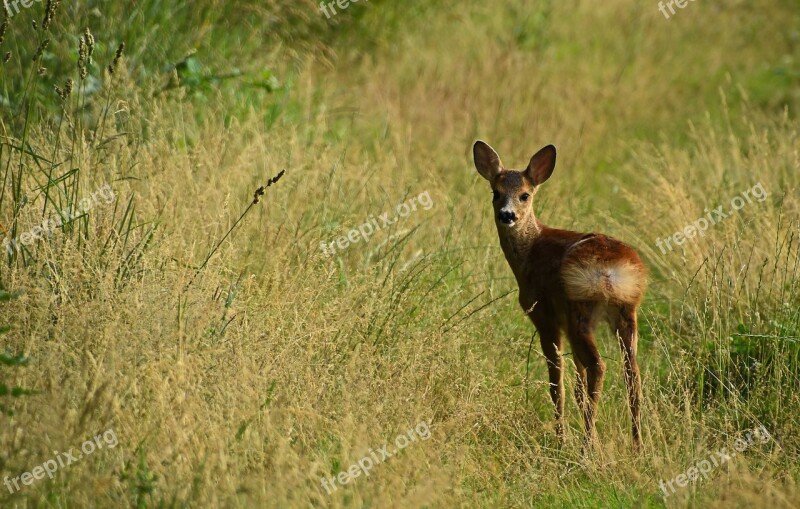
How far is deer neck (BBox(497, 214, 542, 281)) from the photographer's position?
579 centimetres

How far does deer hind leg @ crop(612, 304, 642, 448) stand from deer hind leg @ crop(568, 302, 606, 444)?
11 centimetres

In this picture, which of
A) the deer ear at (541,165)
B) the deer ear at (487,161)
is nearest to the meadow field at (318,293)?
the deer ear at (487,161)

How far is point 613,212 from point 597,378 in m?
3.10

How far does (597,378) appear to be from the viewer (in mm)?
5121

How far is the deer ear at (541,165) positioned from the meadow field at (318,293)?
65cm

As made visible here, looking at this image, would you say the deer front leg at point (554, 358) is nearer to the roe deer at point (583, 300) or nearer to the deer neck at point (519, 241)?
the roe deer at point (583, 300)

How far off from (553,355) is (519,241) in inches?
28.5

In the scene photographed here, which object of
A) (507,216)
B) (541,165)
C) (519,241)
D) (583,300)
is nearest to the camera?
(583,300)

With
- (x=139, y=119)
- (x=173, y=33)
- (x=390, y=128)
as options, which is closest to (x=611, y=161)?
(x=390, y=128)

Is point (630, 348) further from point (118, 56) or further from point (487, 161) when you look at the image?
point (118, 56)

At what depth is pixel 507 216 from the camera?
5.71m

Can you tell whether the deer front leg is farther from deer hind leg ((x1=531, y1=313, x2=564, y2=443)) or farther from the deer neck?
the deer neck

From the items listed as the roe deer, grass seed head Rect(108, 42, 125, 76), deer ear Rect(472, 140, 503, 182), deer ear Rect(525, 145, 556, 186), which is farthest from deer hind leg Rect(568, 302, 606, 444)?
grass seed head Rect(108, 42, 125, 76)

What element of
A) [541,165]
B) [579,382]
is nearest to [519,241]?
[541,165]
